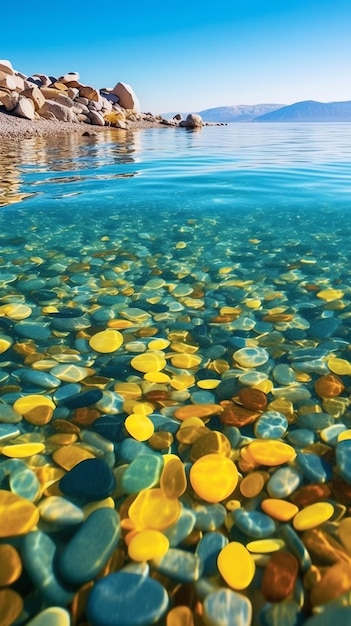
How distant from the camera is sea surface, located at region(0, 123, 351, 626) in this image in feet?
4.35

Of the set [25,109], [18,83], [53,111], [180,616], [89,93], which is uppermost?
[89,93]

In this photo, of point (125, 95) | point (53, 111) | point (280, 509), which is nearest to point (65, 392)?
point (280, 509)

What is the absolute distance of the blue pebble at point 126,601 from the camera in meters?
1.05

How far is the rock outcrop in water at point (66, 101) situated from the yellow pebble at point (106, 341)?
25742 mm

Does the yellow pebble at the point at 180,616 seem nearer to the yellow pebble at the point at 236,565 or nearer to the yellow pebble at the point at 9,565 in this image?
the yellow pebble at the point at 236,565

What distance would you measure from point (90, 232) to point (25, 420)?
12.3 ft

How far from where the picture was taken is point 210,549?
1.27m

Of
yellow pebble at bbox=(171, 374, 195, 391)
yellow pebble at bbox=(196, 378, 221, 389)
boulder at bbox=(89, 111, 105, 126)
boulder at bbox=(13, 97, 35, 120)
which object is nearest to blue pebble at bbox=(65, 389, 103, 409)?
yellow pebble at bbox=(171, 374, 195, 391)

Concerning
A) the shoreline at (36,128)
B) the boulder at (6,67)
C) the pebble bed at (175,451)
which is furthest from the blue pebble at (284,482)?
the boulder at (6,67)

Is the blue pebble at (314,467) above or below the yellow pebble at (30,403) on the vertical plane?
below

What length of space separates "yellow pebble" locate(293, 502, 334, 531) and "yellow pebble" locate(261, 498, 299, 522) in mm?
20

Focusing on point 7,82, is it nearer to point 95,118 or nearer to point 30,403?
point 95,118

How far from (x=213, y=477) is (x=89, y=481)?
1.55 ft

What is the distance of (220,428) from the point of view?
1828 millimetres
